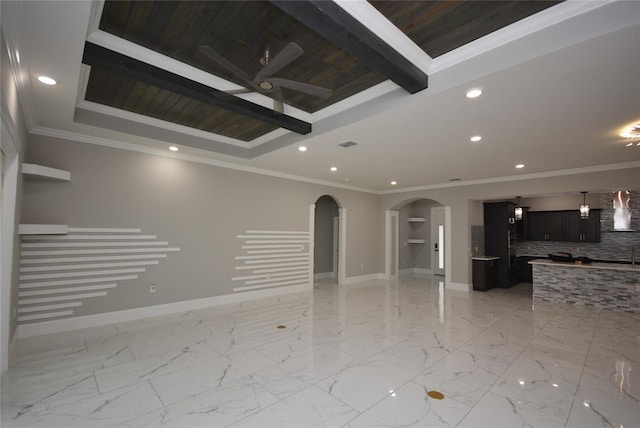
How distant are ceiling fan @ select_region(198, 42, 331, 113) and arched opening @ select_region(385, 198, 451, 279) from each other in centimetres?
683

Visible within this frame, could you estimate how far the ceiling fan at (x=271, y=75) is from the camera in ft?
7.26

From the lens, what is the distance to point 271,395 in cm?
251

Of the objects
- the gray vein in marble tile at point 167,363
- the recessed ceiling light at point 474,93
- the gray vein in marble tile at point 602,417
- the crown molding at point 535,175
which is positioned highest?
the recessed ceiling light at point 474,93

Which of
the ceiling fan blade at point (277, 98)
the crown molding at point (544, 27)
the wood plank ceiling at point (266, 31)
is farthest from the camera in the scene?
the ceiling fan blade at point (277, 98)

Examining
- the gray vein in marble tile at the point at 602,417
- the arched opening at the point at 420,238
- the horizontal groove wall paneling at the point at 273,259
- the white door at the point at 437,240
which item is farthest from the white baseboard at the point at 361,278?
the gray vein in marble tile at the point at 602,417

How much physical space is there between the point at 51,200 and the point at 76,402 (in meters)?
2.90

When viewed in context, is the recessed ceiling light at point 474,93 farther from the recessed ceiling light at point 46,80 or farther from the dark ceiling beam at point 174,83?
the recessed ceiling light at point 46,80

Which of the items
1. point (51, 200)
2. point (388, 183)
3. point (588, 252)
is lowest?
point (588, 252)

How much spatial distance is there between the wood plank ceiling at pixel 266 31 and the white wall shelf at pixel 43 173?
118cm

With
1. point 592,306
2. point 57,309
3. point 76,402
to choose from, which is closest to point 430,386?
point 76,402

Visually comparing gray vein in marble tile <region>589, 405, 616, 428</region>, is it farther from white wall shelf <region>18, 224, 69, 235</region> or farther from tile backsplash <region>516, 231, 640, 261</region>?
tile backsplash <region>516, 231, 640, 261</region>

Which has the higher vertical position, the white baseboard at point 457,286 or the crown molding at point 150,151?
the crown molding at point 150,151

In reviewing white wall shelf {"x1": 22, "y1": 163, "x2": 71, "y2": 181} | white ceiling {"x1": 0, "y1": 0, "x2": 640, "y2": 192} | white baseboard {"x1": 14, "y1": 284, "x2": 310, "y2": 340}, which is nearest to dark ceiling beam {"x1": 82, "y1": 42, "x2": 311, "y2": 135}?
white ceiling {"x1": 0, "y1": 0, "x2": 640, "y2": 192}

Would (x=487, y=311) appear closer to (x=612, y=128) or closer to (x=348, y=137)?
(x=612, y=128)
